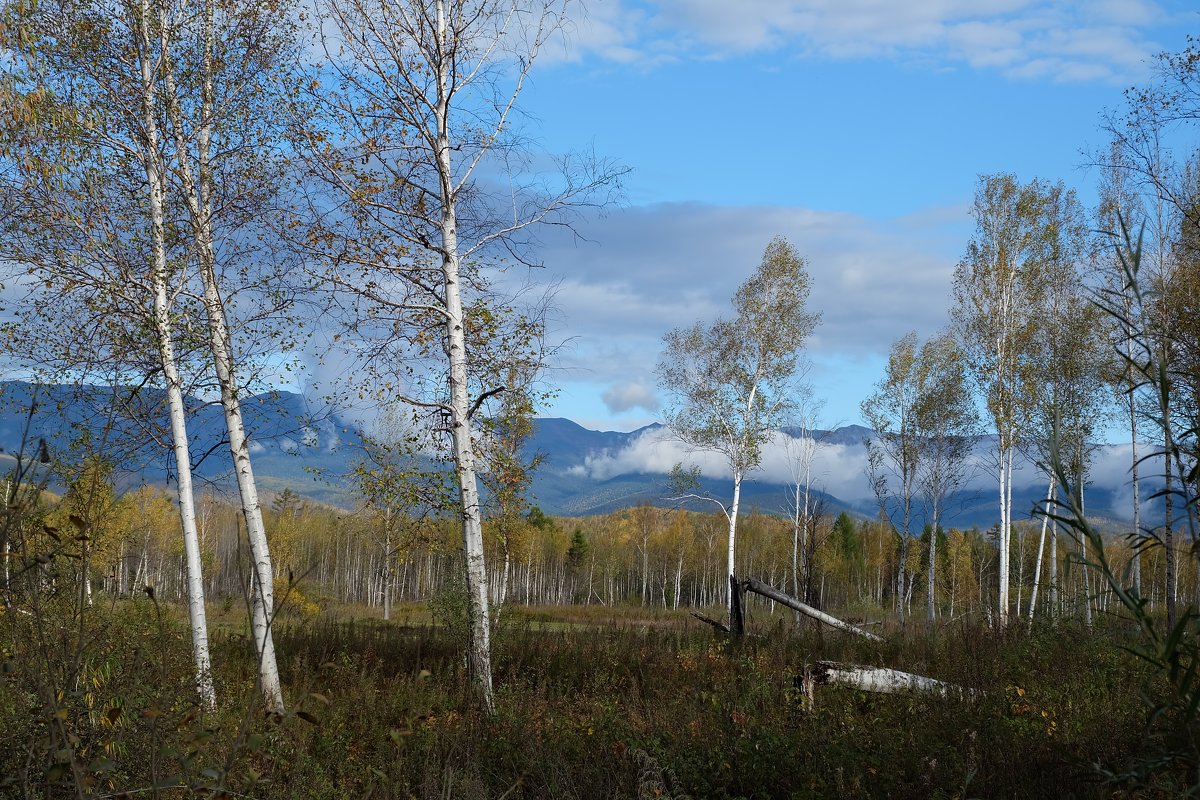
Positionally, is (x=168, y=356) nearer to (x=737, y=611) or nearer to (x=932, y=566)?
(x=737, y=611)

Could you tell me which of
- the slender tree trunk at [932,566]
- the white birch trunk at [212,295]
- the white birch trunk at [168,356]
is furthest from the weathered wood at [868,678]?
the slender tree trunk at [932,566]

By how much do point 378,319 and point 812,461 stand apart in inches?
1239

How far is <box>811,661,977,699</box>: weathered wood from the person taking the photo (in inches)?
341

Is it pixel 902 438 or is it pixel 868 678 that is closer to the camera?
pixel 868 678

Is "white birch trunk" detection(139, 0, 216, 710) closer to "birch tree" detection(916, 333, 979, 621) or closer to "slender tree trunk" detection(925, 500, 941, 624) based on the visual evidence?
"slender tree trunk" detection(925, 500, 941, 624)

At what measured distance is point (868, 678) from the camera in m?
8.84

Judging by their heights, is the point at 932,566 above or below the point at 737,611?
below

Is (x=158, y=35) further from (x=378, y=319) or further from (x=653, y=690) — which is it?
(x=653, y=690)

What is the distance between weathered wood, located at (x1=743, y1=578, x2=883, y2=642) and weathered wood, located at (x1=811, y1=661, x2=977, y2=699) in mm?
3517

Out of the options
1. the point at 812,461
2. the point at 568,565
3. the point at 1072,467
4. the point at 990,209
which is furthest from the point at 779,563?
the point at 1072,467

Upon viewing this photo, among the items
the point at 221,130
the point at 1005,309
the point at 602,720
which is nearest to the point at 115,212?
the point at 221,130

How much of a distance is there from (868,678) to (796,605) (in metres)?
4.30

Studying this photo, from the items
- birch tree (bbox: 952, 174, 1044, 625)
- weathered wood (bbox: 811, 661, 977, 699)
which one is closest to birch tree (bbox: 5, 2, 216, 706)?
weathered wood (bbox: 811, 661, 977, 699)

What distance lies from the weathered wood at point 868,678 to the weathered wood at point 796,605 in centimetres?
352
